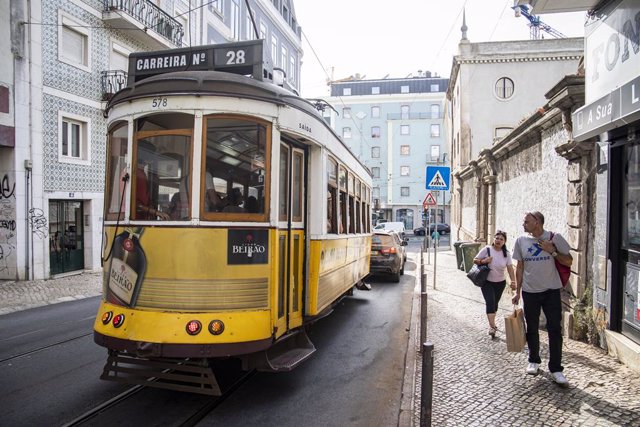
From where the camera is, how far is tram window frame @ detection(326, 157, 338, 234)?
647cm

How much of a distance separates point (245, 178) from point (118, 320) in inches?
69.8

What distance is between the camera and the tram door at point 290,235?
203 inches

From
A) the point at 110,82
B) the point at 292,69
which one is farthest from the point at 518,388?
the point at 292,69

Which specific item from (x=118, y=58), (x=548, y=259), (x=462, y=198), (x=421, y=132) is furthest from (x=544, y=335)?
(x=421, y=132)

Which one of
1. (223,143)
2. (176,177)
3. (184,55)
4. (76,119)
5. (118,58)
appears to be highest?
(118,58)

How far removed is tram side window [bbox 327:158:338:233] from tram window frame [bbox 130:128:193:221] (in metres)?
2.22

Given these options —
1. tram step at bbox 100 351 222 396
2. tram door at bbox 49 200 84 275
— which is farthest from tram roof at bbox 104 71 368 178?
tram door at bbox 49 200 84 275

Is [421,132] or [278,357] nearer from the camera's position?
[278,357]

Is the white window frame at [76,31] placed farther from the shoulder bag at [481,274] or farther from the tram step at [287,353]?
the shoulder bag at [481,274]

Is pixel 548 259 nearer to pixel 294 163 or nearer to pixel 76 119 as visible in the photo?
pixel 294 163

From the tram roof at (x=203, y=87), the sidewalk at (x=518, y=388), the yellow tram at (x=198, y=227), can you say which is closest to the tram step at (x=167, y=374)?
the yellow tram at (x=198, y=227)

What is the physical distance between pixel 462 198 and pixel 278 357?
21579 millimetres

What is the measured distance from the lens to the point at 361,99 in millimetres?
62125

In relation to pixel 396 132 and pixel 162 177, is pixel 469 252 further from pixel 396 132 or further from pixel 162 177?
pixel 396 132
